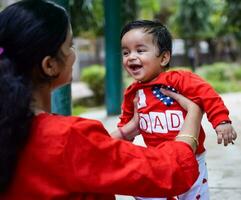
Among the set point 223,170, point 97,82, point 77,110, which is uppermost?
point 223,170

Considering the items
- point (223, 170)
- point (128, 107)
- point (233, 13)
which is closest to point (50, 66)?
point (128, 107)

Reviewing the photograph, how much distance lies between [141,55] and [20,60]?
92 centimetres

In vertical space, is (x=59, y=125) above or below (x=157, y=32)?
below

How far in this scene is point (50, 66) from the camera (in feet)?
4.74

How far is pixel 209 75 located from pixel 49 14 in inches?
787

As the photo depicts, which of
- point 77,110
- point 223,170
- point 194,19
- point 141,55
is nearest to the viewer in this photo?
point 141,55

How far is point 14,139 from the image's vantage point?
4.44ft

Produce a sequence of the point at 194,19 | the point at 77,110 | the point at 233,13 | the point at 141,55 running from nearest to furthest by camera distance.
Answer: the point at 141,55, the point at 77,110, the point at 233,13, the point at 194,19

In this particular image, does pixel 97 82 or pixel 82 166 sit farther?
pixel 97 82

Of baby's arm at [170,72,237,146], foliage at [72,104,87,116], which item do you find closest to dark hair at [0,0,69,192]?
baby's arm at [170,72,237,146]

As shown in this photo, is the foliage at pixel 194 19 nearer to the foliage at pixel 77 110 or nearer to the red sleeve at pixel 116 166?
the foliage at pixel 77 110

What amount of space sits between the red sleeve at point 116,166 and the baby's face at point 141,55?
2.76ft

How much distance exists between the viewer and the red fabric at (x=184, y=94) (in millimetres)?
2053

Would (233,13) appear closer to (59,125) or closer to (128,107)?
(128,107)
